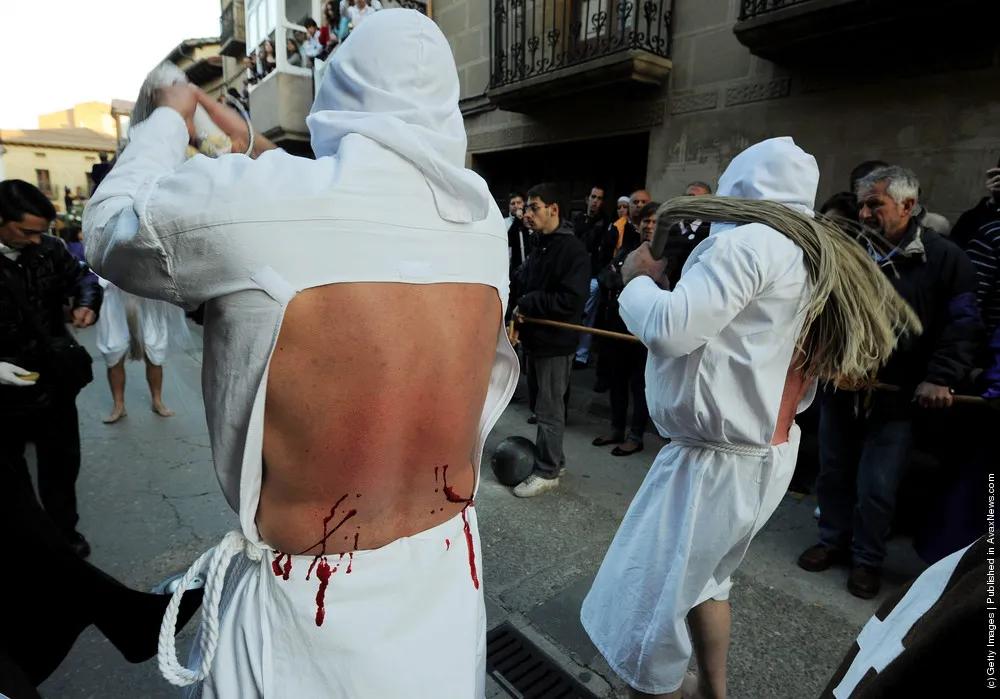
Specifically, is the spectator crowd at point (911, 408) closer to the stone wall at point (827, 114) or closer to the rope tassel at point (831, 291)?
the rope tassel at point (831, 291)

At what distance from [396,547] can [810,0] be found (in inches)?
208

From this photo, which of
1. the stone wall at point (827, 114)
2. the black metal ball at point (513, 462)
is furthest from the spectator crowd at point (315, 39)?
the black metal ball at point (513, 462)

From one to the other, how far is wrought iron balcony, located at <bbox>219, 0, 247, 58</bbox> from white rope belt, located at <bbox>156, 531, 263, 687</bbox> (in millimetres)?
18204

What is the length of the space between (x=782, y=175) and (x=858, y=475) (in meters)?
1.95

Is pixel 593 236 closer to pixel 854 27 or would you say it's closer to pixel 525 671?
pixel 854 27

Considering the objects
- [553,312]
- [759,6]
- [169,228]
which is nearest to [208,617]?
[169,228]

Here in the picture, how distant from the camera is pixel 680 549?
5.87ft

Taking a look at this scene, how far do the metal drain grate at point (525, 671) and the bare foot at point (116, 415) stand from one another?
14.2 feet

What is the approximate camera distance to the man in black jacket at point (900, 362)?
9.07 feet

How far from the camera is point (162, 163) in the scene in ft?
3.56

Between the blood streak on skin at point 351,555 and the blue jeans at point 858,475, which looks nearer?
the blood streak on skin at point 351,555

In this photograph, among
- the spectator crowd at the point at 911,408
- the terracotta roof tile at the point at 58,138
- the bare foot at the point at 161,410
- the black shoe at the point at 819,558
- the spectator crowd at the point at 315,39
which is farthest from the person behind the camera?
the terracotta roof tile at the point at 58,138

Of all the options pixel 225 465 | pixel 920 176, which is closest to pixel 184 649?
pixel 225 465

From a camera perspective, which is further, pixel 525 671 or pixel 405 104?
pixel 525 671
